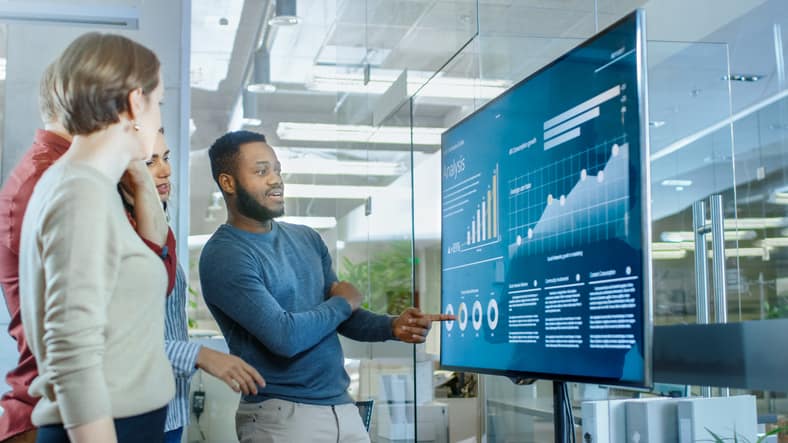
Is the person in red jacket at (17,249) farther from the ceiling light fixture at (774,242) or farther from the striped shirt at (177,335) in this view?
the ceiling light fixture at (774,242)

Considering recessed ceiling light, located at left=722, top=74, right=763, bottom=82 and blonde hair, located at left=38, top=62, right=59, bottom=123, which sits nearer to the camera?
blonde hair, located at left=38, top=62, right=59, bottom=123

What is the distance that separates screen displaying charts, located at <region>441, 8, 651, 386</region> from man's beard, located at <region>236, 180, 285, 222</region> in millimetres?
516

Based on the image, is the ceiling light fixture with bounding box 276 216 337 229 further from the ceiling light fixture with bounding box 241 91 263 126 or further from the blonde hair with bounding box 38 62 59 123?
the blonde hair with bounding box 38 62 59 123

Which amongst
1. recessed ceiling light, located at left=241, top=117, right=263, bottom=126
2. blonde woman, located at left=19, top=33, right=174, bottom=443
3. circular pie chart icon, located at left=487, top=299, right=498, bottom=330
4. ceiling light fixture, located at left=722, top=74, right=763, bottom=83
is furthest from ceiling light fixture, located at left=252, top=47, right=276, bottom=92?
blonde woman, located at left=19, top=33, right=174, bottom=443

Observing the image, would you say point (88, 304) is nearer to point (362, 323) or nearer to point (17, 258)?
point (17, 258)

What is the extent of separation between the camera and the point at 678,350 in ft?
6.47

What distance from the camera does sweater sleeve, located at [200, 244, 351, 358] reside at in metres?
2.24

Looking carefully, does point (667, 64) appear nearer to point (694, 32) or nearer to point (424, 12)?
point (694, 32)

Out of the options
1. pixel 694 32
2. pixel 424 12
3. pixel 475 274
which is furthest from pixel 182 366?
pixel 424 12

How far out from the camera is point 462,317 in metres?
2.49

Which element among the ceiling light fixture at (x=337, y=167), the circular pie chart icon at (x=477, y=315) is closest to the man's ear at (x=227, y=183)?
the circular pie chart icon at (x=477, y=315)

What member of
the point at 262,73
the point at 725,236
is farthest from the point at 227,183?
the point at 725,236

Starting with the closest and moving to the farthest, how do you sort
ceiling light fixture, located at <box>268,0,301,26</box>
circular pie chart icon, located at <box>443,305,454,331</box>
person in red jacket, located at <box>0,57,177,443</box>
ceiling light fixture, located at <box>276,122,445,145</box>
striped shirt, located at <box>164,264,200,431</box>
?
person in red jacket, located at <box>0,57,177,443</box> < striped shirt, located at <box>164,264,200,431</box> < circular pie chart icon, located at <box>443,305,454,331</box> < ceiling light fixture, located at <box>276,122,445,145</box> < ceiling light fixture, located at <box>268,0,301,26</box>

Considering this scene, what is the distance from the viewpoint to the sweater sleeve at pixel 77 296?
1.28 m
